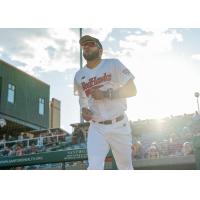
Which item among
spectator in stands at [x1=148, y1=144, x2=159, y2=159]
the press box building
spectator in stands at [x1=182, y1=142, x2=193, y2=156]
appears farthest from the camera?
the press box building

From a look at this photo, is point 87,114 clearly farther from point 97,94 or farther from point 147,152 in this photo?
point 147,152

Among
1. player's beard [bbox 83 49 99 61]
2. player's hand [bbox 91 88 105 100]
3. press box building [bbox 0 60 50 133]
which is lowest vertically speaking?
player's hand [bbox 91 88 105 100]

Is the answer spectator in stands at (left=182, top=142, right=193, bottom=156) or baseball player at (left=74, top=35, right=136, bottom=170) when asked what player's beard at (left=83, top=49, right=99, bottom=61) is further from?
spectator in stands at (left=182, top=142, right=193, bottom=156)

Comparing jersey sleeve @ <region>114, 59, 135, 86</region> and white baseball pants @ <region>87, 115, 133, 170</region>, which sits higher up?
jersey sleeve @ <region>114, 59, 135, 86</region>

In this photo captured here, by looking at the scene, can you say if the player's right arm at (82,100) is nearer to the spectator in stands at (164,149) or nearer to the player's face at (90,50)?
the player's face at (90,50)

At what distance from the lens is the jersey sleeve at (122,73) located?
4840 mm

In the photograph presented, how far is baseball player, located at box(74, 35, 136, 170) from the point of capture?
4.72 metres

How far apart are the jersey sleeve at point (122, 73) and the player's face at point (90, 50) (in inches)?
11.4

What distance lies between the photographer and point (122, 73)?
4914mm

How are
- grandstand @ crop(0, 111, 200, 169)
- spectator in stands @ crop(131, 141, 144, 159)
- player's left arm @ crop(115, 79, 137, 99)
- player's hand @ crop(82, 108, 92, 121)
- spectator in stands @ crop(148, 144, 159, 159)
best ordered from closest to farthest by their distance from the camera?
player's left arm @ crop(115, 79, 137, 99)
player's hand @ crop(82, 108, 92, 121)
grandstand @ crop(0, 111, 200, 169)
spectator in stands @ crop(148, 144, 159, 159)
spectator in stands @ crop(131, 141, 144, 159)

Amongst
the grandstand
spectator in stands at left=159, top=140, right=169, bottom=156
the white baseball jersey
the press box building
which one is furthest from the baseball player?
the press box building
